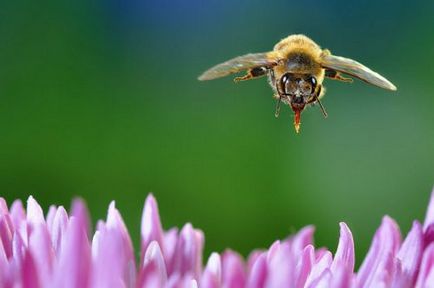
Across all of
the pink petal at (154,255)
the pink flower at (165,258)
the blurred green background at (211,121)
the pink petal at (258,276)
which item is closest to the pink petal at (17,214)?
the pink flower at (165,258)

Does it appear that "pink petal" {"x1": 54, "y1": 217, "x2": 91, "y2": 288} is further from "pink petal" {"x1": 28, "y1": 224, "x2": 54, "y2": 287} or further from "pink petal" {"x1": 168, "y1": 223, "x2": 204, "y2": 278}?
"pink petal" {"x1": 168, "y1": 223, "x2": 204, "y2": 278}

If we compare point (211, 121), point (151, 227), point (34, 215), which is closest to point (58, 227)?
point (34, 215)

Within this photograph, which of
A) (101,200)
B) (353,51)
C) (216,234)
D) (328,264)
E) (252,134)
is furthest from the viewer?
(353,51)

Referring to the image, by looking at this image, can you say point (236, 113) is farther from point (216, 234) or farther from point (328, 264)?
point (328, 264)

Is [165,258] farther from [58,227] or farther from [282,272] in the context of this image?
[282,272]

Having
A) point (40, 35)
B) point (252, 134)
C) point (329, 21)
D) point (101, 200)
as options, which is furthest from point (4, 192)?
point (329, 21)

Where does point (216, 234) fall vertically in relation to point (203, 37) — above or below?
below

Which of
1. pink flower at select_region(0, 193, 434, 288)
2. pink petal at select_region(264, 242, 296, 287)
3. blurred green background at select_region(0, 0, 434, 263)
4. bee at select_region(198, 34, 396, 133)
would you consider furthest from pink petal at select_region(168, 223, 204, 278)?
blurred green background at select_region(0, 0, 434, 263)
